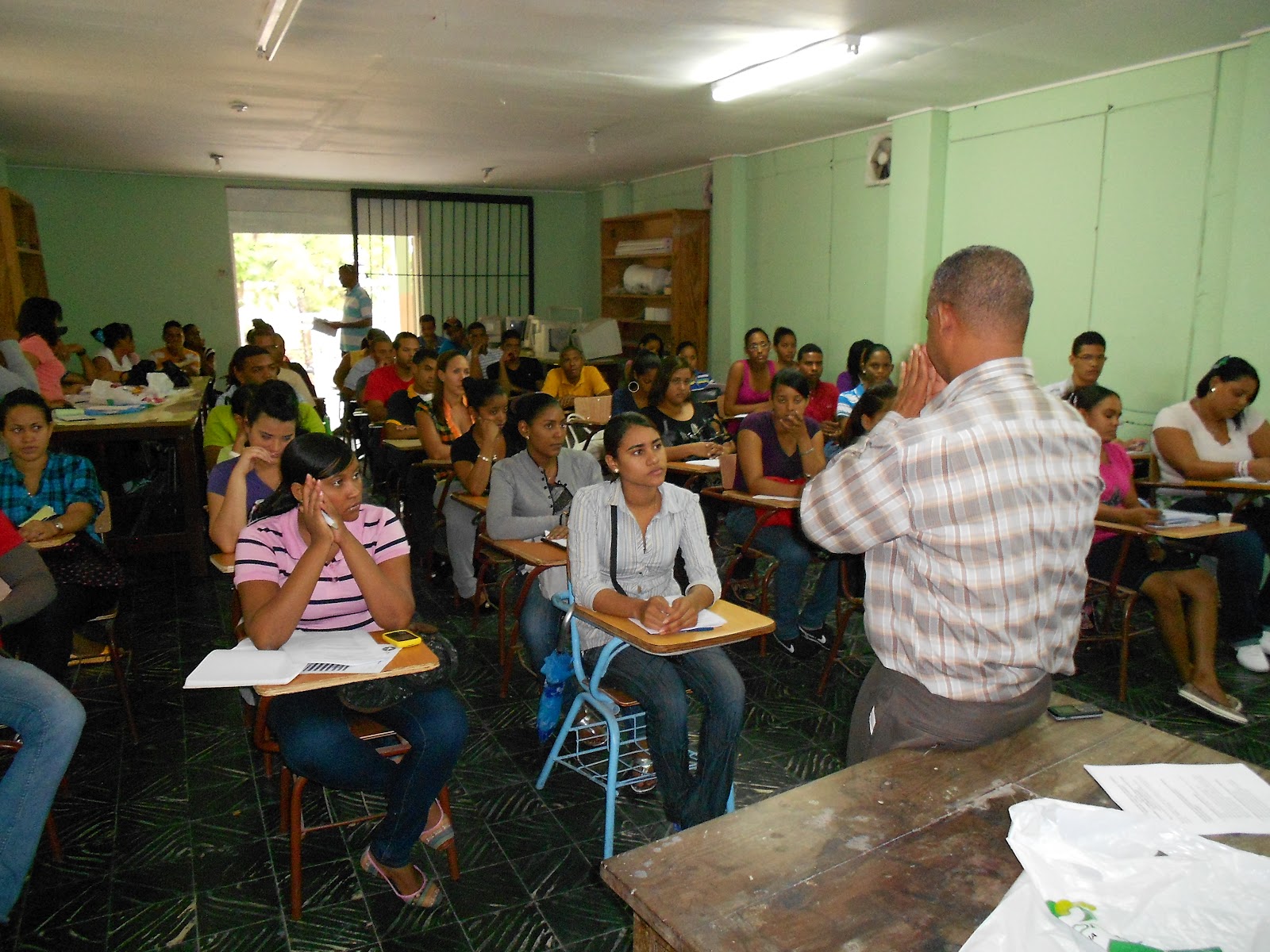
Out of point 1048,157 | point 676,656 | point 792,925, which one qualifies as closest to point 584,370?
point 1048,157

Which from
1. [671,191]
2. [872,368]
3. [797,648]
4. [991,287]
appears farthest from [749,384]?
[991,287]

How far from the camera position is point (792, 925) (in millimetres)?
1179

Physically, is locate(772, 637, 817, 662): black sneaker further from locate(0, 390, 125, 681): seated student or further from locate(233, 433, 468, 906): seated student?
locate(0, 390, 125, 681): seated student

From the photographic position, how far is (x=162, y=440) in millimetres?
5504

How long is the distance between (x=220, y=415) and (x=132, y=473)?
2.49 meters

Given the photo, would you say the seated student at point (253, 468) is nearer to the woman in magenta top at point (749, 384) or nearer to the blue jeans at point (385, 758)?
the blue jeans at point (385, 758)

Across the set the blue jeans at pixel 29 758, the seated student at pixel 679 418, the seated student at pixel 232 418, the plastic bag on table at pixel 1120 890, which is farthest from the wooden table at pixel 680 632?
the seated student at pixel 679 418

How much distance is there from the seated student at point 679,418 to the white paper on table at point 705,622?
2850 millimetres

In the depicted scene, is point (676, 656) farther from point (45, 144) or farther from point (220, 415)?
point (45, 144)

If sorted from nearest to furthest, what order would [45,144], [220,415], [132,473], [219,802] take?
1. [219,802]
2. [220,415]
3. [132,473]
4. [45,144]

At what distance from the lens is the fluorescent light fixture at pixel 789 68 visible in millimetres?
4867

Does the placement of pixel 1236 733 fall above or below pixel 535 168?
below

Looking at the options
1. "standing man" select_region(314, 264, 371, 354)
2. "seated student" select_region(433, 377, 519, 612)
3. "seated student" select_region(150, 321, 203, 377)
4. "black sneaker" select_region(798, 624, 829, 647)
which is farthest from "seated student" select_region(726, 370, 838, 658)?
"standing man" select_region(314, 264, 371, 354)

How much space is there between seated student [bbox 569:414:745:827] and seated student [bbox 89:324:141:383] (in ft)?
24.1
